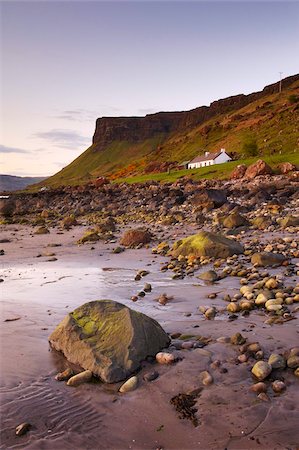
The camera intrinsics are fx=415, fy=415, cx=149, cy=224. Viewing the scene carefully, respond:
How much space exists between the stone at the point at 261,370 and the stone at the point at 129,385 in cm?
165

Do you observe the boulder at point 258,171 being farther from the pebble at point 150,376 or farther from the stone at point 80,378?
the stone at point 80,378

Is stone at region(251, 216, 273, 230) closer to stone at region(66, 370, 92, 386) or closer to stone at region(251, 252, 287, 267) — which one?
stone at region(251, 252, 287, 267)

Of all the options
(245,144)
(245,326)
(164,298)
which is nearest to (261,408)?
(245,326)

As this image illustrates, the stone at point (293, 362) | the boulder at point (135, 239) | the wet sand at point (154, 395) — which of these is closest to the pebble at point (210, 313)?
the wet sand at point (154, 395)

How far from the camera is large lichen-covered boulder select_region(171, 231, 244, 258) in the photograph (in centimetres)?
1353

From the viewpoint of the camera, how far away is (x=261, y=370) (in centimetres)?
566

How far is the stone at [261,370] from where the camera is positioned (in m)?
5.63

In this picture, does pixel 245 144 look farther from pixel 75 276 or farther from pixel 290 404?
pixel 290 404

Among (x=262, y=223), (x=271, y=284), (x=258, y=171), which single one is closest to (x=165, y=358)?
(x=271, y=284)

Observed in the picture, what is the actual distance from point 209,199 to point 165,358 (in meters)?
24.1

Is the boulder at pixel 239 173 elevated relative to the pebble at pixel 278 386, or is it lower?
elevated

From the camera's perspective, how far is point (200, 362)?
6.32 m

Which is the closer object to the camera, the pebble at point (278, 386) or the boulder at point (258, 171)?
the pebble at point (278, 386)

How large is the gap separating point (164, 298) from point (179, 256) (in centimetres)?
455
